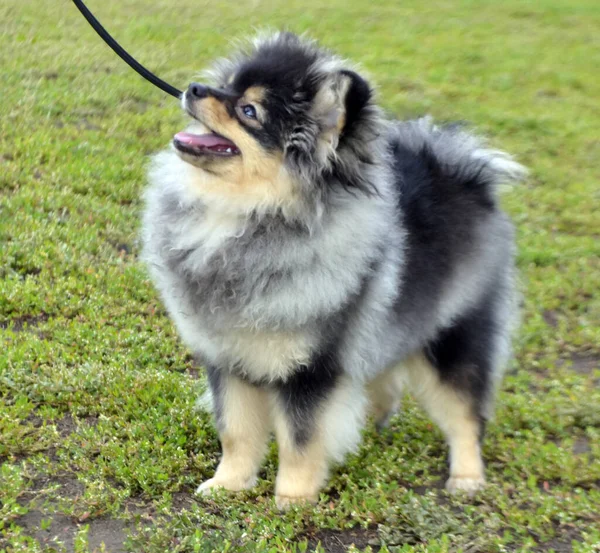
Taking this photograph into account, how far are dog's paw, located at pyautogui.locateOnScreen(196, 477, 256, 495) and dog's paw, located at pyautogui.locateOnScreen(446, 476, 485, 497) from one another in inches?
39.3

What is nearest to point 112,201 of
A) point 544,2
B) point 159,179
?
point 159,179

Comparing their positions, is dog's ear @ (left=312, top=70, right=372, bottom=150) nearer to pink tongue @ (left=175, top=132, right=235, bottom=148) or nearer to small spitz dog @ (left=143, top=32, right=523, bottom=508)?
small spitz dog @ (left=143, top=32, right=523, bottom=508)

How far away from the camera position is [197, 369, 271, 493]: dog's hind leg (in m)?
3.48

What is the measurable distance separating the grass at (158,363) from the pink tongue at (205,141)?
57.2 inches

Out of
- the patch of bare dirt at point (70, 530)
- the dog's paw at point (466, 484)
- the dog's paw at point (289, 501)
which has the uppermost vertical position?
the dog's paw at point (466, 484)

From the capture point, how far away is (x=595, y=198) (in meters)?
8.19

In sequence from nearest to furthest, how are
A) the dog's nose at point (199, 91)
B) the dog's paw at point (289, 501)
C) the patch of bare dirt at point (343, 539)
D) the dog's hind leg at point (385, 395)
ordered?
the dog's nose at point (199, 91) → the patch of bare dirt at point (343, 539) → the dog's paw at point (289, 501) → the dog's hind leg at point (385, 395)

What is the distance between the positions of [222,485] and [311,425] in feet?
1.78

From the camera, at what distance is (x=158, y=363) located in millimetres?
4570

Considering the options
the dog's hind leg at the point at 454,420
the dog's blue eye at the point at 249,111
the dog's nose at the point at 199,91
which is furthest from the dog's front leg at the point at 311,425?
the dog's nose at the point at 199,91

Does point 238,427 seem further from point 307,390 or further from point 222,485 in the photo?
point 307,390

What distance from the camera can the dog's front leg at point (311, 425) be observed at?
3297 mm

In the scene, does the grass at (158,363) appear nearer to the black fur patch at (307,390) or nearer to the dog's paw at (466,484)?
the dog's paw at (466,484)

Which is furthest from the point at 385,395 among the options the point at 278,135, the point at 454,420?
the point at 278,135
